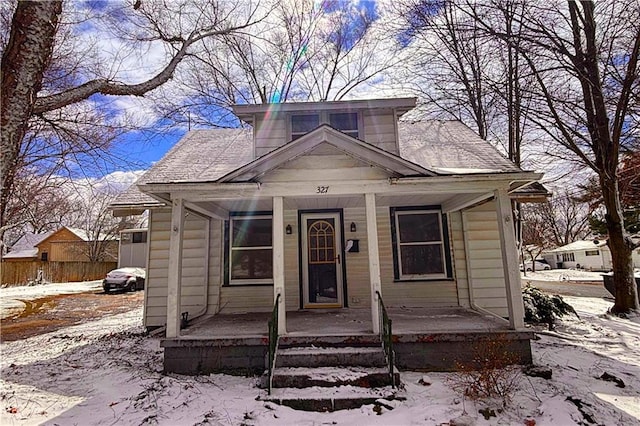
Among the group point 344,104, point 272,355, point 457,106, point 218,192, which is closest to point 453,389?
point 272,355

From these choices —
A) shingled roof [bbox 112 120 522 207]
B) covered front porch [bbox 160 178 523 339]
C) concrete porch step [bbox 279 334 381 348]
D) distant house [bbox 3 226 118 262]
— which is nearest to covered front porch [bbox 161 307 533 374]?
concrete porch step [bbox 279 334 381 348]

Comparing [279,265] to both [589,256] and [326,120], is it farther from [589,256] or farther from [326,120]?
[589,256]

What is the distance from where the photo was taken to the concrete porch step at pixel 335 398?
4.16 m

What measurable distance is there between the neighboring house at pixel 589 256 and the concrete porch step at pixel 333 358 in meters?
34.1

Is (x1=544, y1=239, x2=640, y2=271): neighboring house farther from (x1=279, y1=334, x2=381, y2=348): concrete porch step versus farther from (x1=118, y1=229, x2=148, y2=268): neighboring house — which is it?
(x1=118, y1=229, x2=148, y2=268): neighboring house

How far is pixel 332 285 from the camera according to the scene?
762 centimetres

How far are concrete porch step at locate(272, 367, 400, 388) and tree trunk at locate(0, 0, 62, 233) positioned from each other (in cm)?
438

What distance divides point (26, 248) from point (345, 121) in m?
46.2

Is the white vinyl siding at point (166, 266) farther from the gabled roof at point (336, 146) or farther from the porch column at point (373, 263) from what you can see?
the porch column at point (373, 263)

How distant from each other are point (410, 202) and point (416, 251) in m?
1.13

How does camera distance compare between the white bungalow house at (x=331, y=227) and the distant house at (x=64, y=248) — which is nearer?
the white bungalow house at (x=331, y=227)

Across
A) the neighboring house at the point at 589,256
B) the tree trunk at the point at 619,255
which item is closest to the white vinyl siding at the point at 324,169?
the tree trunk at the point at 619,255

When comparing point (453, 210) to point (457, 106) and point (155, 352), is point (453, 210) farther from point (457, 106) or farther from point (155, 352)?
point (457, 106)

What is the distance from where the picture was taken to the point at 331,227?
776 cm
